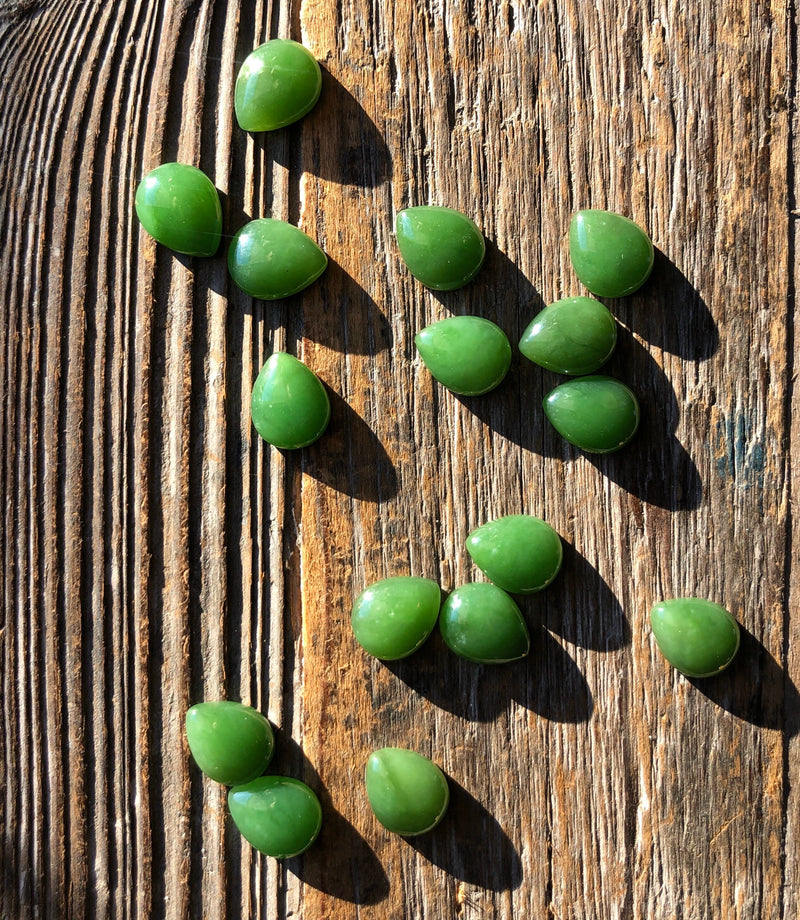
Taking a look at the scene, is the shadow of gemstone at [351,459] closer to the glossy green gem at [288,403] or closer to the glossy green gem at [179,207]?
the glossy green gem at [288,403]

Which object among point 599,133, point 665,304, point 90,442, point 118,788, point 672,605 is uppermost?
point 599,133

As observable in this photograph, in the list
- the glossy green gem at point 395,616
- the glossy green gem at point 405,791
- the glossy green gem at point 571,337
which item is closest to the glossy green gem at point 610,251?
the glossy green gem at point 571,337

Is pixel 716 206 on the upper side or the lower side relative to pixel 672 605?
upper

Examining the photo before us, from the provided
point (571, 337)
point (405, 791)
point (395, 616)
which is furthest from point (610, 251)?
point (405, 791)

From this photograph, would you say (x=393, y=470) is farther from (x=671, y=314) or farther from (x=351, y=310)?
(x=671, y=314)

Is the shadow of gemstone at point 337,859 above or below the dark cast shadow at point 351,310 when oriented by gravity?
below

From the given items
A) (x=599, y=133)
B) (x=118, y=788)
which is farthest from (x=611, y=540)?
(x=118, y=788)

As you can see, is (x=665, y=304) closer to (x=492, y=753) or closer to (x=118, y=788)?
(x=492, y=753)

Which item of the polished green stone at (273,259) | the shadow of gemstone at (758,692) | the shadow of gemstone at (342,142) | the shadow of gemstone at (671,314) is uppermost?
the shadow of gemstone at (342,142)
